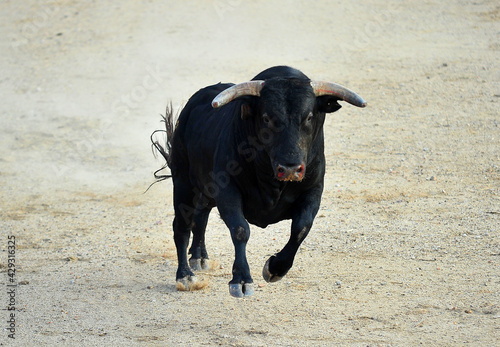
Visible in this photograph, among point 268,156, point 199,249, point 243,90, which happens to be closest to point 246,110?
point 243,90

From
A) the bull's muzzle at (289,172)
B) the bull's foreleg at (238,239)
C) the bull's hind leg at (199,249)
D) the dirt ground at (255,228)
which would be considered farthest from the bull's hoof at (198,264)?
the bull's muzzle at (289,172)

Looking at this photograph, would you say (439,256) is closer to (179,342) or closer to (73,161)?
(179,342)

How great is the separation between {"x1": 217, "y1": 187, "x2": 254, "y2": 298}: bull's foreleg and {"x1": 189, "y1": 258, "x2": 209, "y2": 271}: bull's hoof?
2043 millimetres

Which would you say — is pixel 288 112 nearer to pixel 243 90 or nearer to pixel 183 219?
pixel 243 90

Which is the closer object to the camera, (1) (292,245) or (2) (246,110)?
(1) (292,245)

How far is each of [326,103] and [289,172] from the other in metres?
0.85

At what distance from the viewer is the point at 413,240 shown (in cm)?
894

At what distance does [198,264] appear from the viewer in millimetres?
8633

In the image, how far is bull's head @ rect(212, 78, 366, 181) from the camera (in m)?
6.04

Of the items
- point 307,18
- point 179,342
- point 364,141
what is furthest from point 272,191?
point 307,18

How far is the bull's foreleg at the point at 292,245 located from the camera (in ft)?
21.2

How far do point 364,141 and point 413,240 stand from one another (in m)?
3.81

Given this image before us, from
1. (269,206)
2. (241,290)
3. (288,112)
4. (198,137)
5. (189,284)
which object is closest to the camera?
(241,290)

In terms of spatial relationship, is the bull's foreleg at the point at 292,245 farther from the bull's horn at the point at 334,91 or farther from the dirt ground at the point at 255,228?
the bull's horn at the point at 334,91
